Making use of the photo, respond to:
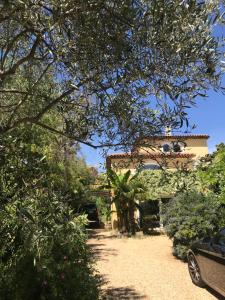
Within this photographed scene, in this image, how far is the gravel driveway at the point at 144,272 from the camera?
1023cm

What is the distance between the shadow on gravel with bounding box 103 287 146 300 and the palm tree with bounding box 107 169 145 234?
40.9 feet

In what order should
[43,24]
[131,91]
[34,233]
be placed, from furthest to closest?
[131,91] < [43,24] < [34,233]

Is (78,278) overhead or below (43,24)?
below

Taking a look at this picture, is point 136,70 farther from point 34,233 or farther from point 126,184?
point 126,184

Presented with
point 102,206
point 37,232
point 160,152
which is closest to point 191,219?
point 160,152

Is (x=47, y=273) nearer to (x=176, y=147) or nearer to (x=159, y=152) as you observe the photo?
(x=159, y=152)

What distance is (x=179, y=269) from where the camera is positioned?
1316 cm

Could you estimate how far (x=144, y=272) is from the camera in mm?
12938

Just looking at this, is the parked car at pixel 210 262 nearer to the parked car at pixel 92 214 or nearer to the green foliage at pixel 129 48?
the green foliage at pixel 129 48

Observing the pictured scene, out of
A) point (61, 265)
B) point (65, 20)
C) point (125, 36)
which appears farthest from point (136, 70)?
point (61, 265)

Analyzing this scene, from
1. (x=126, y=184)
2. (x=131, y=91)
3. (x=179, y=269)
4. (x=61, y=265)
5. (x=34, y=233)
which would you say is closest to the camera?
(x=34, y=233)

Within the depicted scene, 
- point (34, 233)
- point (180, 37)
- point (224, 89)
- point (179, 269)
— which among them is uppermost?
point (180, 37)

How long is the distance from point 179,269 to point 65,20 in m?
10.4

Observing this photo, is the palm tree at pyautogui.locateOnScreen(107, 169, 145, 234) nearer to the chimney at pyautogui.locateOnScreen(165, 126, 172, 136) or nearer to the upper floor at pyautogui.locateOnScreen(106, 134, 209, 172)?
the upper floor at pyautogui.locateOnScreen(106, 134, 209, 172)
